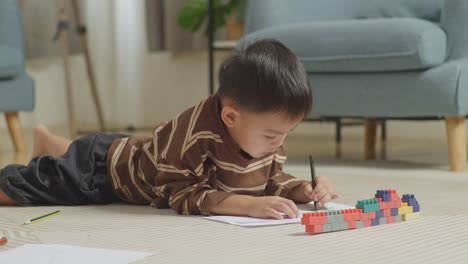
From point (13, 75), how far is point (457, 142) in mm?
1679

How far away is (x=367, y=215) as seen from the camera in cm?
133

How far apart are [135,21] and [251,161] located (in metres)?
3.24

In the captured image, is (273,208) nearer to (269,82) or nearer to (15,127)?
(269,82)

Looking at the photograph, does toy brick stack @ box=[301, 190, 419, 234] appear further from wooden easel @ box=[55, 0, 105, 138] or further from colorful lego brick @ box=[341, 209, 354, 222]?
wooden easel @ box=[55, 0, 105, 138]

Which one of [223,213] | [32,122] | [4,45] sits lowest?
[32,122]

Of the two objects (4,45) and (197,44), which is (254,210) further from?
(197,44)

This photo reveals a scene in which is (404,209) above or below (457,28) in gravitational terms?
below

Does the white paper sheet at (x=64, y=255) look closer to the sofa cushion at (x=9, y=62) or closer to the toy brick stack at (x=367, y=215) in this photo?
the toy brick stack at (x=367, y=215)

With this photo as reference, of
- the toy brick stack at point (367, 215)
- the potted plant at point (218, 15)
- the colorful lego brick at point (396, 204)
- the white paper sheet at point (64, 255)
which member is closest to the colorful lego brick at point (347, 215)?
the toy brick stack at point (367, 215)

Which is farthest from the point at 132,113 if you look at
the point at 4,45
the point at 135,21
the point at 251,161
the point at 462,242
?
the point at 462,242

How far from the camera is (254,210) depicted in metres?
1.39

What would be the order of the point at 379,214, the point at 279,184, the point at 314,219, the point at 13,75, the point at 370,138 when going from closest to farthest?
the point at 314,219 < the point at 379,214 < the point at 279,184 < the point at 370,138 < the point at 13,75

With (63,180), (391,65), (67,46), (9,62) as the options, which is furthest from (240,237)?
(67,46)

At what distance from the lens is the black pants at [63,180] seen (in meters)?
1.67
